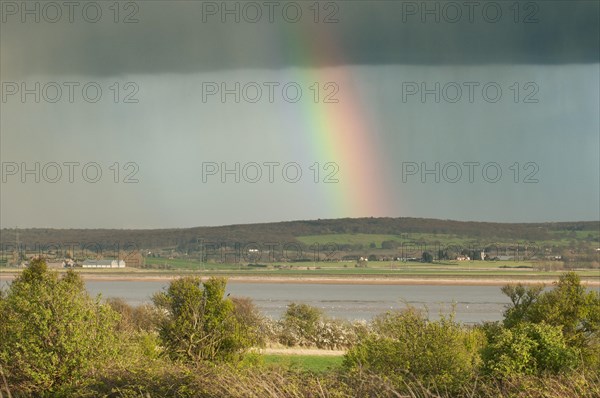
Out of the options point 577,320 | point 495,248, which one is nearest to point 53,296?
point 577,320

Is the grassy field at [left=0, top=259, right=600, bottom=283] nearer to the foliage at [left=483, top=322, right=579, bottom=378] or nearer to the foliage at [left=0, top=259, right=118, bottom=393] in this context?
the foliage at [left=483, top=322, right=579, bottom=378]

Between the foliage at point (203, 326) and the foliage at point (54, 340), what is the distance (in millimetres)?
6154

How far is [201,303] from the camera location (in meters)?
30.2

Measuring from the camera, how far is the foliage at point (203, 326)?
1125 inches

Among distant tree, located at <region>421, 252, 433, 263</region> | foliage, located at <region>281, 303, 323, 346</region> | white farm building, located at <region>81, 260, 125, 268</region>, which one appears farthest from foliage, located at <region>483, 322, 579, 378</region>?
white farm building, located at <region>81, 260, 125, 268</region>

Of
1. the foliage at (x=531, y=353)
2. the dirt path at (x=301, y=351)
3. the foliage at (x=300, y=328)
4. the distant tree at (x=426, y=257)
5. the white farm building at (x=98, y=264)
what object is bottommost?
the dirt path at (x=301, y=351)

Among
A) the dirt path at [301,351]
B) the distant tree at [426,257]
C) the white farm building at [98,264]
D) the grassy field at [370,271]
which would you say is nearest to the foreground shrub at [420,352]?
the dirt path at [301,351]

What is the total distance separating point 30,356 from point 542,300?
61.0 ft

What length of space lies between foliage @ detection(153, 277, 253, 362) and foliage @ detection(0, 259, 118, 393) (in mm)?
6154

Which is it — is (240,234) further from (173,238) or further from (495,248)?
(495,248)

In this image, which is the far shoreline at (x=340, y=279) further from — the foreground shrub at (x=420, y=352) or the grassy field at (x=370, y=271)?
the foreground shrub at (x=420, y=352)

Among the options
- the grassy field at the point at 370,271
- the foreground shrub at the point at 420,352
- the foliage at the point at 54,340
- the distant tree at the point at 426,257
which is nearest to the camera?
the foliage at the point at 54,340

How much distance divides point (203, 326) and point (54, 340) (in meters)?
8.66

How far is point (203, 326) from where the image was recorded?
2964 cm
